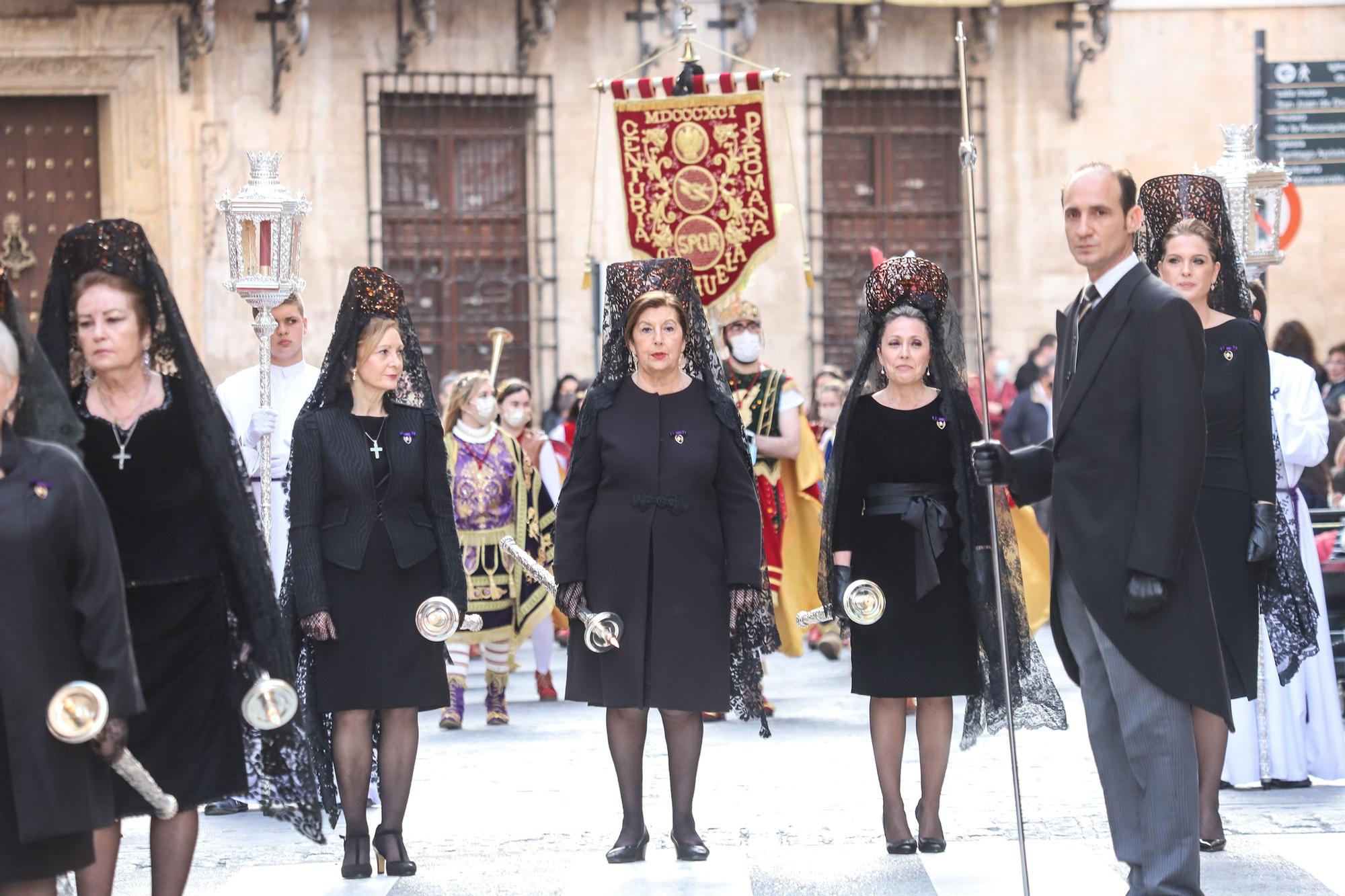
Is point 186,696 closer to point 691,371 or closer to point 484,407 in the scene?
point 691,371

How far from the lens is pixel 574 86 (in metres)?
17.9

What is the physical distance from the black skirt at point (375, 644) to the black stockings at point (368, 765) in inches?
3.2

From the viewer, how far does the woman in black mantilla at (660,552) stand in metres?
6.75

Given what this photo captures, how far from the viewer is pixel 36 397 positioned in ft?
15.4

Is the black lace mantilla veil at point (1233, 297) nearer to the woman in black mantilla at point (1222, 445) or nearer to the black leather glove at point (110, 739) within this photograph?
the woman in black mantilla at point (1222, 445)

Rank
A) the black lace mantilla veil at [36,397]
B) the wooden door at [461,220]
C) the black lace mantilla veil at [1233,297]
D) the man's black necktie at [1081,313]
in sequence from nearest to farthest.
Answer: the black lace mantilla veil at [36,397], the man's black necktie at [1081,313], the black lace mantilla veil at [1233,297], the wooden door at [461,220]

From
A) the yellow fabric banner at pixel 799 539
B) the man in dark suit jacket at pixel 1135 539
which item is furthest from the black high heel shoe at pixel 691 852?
the yellow fabric banner at pixel 799 539

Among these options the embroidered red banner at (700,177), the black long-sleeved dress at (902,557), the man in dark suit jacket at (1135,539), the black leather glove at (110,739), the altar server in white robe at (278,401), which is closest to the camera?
the black leather glove at (110,739)

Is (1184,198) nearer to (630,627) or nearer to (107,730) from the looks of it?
(630,627)

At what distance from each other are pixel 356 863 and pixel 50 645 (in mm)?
2435

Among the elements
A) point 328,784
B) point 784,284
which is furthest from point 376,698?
point 784,284

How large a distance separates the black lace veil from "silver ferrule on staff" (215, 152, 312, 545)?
3.51 m

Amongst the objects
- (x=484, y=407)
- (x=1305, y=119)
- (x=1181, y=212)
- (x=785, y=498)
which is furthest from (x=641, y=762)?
(x=1305, y=119)

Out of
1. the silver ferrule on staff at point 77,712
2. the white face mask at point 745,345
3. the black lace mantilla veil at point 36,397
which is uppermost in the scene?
the white face mask at point 745,345
